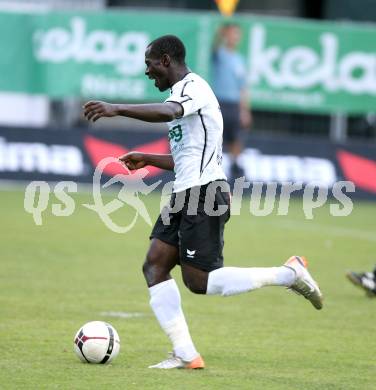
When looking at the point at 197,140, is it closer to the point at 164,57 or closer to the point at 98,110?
the point at 164,57

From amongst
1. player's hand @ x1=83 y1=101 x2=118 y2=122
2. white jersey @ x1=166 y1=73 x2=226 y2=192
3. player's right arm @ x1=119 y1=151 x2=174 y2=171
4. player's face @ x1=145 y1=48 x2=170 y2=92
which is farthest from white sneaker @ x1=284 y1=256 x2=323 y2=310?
player's hand @ x1=83 y1=101 x2=118 y2=122

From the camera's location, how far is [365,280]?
39.2ft

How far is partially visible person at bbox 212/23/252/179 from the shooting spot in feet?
72.0

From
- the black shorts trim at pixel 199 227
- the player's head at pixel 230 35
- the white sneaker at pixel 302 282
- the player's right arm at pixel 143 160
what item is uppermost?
the player's right arm at pixel 143 160

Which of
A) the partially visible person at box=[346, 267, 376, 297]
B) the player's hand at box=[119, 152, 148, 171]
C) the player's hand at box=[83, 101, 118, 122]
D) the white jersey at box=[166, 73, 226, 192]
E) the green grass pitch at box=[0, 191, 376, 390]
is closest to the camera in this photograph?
the player's hand at box=[83, 101, 118, 122]

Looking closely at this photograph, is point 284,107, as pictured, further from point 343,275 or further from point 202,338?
point 202,338

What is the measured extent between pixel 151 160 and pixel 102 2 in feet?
66.4

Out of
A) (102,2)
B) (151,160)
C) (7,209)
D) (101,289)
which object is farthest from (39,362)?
(102,2)

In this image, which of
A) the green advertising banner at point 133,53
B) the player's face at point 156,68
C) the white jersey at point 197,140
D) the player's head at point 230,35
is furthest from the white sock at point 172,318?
the green advertising banner at point 133,53

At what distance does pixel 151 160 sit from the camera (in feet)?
Result: 27.5

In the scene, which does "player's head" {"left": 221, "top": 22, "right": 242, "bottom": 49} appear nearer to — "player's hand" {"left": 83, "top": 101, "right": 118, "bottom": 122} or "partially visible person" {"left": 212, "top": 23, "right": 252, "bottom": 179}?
"partially visible person" {"left": 212, "top": 23, "right": 252, "bottom": 179}

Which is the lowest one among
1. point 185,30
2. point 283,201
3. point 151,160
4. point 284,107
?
point 283,201

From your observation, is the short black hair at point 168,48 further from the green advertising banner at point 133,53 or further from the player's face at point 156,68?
the green advertising banner at point 133,53

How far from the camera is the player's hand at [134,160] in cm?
824
